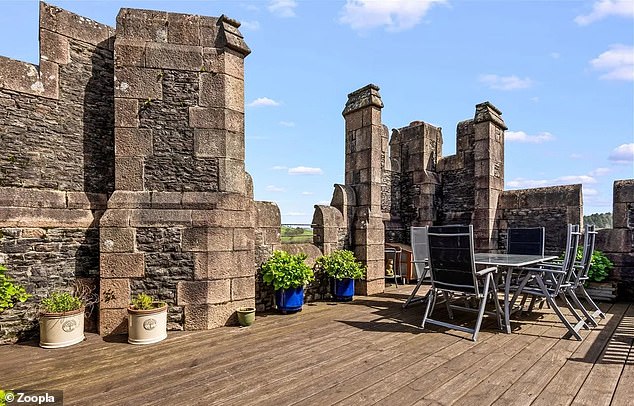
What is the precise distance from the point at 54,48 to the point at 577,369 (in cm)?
682

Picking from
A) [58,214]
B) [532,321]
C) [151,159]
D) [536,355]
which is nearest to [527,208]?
[532,321]

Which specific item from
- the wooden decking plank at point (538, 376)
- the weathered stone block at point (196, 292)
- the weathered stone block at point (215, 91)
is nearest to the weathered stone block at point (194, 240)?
the weathered stone block at point (196, 292)

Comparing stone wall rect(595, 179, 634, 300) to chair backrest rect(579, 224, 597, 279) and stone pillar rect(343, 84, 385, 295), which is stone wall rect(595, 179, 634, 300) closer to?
chair backrest rect(579, 224, 597, 279)

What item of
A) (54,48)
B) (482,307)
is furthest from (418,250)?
(54,48)

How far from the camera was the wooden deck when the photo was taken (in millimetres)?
2609

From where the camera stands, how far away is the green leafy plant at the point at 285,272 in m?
5.00

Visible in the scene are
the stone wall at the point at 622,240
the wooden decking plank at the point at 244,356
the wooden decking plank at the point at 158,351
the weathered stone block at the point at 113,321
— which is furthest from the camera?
the stone wall at the point at 622,240

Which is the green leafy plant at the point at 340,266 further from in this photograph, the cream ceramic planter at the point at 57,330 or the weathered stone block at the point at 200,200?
the cream ceramic planter at the point at 57,330

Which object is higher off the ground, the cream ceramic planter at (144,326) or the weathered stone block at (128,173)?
the weathered stone block at (128,173)

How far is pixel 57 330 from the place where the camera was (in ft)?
12.6

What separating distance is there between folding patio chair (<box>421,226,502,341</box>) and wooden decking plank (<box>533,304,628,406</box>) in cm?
89

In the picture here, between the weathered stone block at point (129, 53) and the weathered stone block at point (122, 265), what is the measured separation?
2446mm

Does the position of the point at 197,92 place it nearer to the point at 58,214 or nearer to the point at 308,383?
Answer: the point at 58,214

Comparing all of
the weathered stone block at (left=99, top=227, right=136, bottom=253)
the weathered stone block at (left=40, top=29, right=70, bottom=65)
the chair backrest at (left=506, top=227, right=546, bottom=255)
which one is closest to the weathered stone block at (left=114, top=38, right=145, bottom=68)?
the weathered stone block at (left=40, top=29, right=70, bottom=65)
